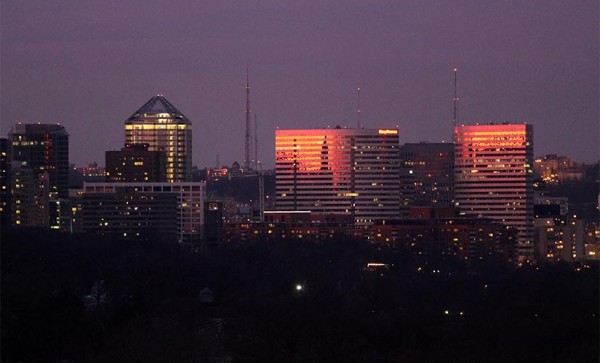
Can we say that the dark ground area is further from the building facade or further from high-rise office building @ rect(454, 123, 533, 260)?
high-rise office building @ rect(454, 123, 533, 260)

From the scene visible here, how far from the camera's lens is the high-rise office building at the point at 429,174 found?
140 meters

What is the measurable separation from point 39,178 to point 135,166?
790 cm

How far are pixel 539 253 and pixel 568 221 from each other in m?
9.71

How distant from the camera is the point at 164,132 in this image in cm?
14138

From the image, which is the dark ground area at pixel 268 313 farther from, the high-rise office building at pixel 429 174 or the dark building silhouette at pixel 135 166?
the high-rise office building at pixel 429 174

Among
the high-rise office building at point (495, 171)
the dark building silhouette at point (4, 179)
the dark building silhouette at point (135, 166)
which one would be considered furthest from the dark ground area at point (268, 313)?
the high-rise office building at point (495, 171)

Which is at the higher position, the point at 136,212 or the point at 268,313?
the point at 136,212

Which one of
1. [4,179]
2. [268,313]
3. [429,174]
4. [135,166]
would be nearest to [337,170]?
[429,174]

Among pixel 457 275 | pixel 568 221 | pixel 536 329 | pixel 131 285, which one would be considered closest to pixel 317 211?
pixel 568 221

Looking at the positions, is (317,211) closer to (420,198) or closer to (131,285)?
(420,198)

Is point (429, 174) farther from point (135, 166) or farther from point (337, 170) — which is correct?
point (135, 166)

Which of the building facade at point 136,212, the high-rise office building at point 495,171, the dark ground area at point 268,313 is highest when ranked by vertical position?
the high-rise office building at point 495,171

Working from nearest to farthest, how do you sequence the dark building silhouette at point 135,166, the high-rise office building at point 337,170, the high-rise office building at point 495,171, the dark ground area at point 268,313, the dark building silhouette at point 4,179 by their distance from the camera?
the dark ground area at point 268,313 → the dark building silhouette at point 4,179 → the dark building silhouette at point 135,166 → the high-rise office building at point 495,171 → the high-rise office building at point 337,170

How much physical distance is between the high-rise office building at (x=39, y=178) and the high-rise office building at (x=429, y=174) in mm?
25936
